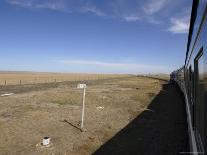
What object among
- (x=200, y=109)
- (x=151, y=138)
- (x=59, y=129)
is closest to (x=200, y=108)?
(x=200, y=109)


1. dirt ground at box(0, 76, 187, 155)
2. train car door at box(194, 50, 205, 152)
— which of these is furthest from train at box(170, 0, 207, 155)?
dirt ground at box(0, 76, 187, 155)

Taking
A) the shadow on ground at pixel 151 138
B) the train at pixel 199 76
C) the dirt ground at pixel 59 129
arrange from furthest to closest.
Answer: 1. the dirt ground at pixel 59 129
2. the shadow on ground at pixel 151 138
3. the train at pixel 199 76

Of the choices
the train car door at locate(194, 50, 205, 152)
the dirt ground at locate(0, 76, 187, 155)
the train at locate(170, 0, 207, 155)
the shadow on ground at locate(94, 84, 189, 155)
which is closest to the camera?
the train at locate(170, 0, 207, 155)

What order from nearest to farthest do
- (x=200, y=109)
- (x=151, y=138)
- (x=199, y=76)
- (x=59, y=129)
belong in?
(x=200, y=109) → (x=199, y=76) → (x=151, y=138) → (x=59, y=129)

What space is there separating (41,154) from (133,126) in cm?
509

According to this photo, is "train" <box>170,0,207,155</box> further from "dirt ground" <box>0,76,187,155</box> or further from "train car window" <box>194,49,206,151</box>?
"dirt ground" <box>0,76,187,155</box>

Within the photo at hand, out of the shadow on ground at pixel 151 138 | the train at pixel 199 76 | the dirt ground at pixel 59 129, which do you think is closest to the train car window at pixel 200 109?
the train at pixel 199 76

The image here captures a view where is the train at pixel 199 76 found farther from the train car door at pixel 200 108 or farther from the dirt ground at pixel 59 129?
the dirt ground at pixel 59 129

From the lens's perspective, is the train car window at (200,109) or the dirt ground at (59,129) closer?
the train car window at (200,109)

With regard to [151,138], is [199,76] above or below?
above

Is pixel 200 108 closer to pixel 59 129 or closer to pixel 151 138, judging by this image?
pixel 151 138

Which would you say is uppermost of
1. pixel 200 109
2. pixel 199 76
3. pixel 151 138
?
pixel 199 76

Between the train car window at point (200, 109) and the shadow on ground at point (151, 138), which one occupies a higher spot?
the train car window at point (200, 109)

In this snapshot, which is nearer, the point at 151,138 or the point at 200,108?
the point at 200,108
